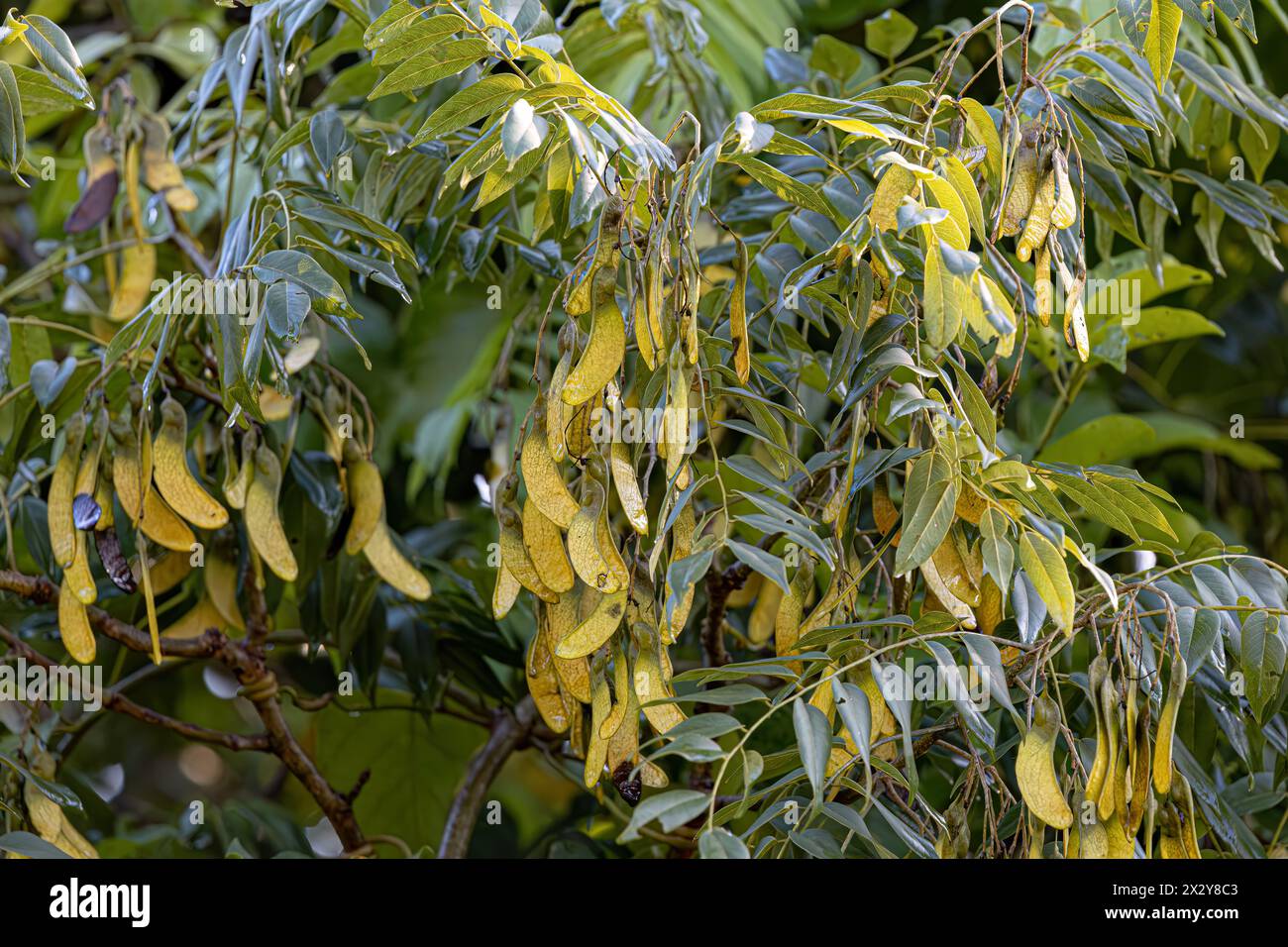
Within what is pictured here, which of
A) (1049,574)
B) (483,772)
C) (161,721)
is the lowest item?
(483,772)

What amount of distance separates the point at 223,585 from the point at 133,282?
0.32m

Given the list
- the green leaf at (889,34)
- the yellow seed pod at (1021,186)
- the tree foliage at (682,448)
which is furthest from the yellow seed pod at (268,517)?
the green leaf at (889,34)

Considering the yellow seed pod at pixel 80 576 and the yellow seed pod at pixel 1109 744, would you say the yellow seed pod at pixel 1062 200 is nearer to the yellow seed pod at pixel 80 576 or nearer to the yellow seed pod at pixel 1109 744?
the yellow seed pod at pixel 1109 744

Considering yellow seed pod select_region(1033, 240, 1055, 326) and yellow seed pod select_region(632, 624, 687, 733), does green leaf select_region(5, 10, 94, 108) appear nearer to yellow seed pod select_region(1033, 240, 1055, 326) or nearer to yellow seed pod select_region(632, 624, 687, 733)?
yellow seed pod select_region(632, 624, 687, 733)

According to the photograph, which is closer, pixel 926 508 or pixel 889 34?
pixel 926 508

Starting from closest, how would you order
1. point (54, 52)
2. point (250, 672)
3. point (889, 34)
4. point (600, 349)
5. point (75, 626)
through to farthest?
point (600, 349)
point (54, 52)
point (75, 626)
point (250, 672)
point (889, 34)

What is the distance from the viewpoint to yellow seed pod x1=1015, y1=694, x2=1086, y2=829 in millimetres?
713

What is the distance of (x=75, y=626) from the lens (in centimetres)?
93

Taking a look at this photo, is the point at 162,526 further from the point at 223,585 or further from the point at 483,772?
the point at 483,772

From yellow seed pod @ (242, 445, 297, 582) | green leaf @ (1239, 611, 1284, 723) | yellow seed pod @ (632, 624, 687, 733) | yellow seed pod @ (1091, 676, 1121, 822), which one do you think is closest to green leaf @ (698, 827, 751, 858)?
yellow seed pod @ (632, 624, 687, 733)

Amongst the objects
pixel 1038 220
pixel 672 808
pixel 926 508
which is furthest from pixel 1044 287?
pixel 672 808

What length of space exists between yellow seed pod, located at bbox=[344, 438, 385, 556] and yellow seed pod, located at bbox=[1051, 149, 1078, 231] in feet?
1.76

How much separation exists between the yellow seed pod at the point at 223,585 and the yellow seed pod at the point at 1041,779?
655mm
